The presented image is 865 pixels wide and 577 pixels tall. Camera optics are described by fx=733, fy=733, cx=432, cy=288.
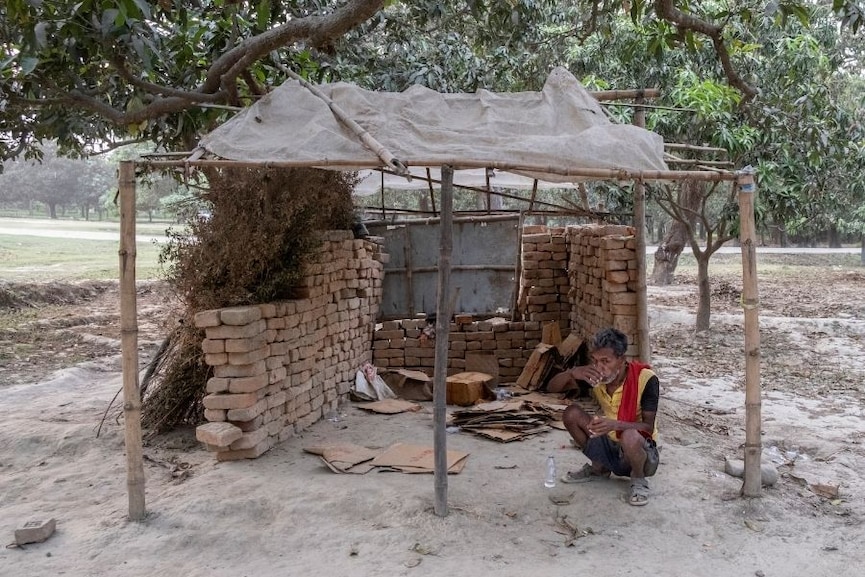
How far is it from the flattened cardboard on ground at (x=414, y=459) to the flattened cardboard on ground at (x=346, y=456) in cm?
8

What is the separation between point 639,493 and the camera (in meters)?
4.61

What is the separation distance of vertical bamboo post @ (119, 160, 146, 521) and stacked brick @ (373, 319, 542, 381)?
4210 mm

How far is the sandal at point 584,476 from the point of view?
491 cm

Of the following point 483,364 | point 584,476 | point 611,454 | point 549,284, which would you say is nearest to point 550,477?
point 584,476

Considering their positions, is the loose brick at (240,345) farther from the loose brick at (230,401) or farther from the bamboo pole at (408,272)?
the bamboo pole at (408,272)

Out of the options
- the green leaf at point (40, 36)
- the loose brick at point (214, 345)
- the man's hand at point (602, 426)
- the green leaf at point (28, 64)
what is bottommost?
the man's hand at point (602, 426)

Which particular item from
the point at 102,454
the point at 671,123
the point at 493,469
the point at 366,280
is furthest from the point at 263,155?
the point at 671,123

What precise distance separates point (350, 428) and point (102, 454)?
2011 mm

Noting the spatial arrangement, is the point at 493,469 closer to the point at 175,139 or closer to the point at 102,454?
the point at 102,454

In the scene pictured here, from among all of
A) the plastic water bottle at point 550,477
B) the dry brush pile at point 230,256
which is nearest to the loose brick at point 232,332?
the dry brush pile at point 230,256

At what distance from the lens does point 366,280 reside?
7.88 meters

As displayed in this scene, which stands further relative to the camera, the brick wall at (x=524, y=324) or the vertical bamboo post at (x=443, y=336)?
the brick wall at (x=524, y=324)

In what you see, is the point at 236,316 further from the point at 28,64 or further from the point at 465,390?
the point at 465,390

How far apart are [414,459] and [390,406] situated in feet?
6.11
